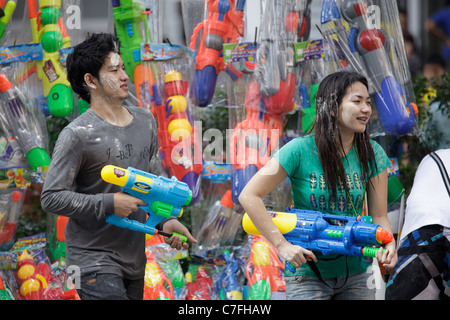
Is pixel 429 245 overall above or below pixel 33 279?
above

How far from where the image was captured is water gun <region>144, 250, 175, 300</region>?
2.81m

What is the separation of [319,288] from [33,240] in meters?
1.67

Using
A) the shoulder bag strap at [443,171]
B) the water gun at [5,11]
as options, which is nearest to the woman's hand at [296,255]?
the shoulder bag strap at [443,171]

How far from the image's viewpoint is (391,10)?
9.16 feet

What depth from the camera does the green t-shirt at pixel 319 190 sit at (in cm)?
184

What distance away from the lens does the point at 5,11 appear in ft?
9.56

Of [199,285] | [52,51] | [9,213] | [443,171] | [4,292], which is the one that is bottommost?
[199,285]

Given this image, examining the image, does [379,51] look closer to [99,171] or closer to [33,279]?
[99,171]

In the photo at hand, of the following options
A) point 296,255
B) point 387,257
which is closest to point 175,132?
point 296,255

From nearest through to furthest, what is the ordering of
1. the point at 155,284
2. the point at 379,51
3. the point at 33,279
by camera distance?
the point at 379,51
the point at 155,284
the point at 33,279

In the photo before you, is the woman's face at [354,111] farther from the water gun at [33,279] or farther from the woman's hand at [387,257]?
the water gun at [33,279]

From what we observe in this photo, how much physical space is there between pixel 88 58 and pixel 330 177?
2.74ft

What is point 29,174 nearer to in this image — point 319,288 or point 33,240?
point 33,240
